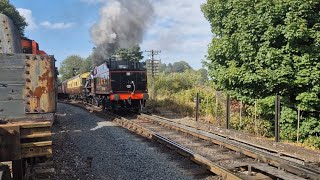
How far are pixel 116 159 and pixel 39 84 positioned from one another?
312cm

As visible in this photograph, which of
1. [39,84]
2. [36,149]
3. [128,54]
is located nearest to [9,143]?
[36,149]

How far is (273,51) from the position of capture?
38.5 feet

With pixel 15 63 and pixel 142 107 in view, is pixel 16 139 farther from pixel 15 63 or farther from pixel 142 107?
pixel 142 107

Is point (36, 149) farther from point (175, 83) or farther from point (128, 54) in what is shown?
point (128, 54)

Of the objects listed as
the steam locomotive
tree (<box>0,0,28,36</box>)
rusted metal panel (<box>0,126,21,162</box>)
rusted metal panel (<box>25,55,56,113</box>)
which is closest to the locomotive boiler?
the steam locomotive

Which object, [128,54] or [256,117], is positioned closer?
[256,117]

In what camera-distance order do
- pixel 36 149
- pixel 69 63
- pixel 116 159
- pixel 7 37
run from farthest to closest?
pixel 69 63 → pixel 116 159 → pixel 7 37 → pixel 36 149

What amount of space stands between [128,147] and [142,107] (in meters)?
9.96

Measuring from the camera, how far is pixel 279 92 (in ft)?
41.0

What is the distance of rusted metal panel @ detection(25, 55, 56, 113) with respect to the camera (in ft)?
19.4

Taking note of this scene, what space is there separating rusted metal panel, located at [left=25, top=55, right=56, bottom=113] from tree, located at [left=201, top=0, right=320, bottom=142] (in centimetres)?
788

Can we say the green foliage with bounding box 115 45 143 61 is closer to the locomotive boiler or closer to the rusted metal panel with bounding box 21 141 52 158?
the locomotive boiler

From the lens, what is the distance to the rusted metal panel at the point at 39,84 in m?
5.90

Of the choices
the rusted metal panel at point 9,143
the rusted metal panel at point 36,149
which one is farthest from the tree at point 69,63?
the rusted metal panel at point 9,143
